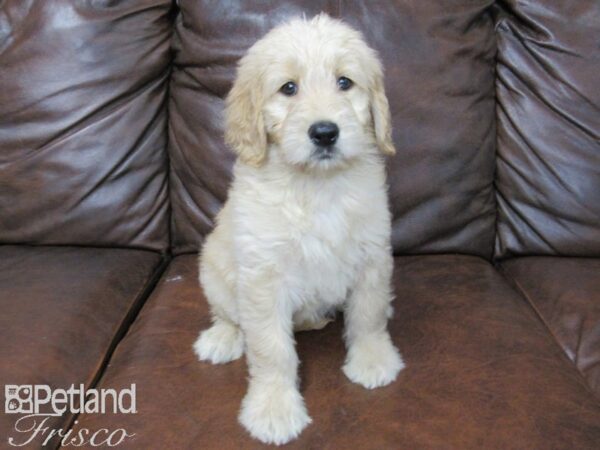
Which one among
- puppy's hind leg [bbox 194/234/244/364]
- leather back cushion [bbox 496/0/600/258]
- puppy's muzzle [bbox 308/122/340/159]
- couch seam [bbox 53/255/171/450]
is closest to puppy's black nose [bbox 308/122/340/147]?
puppy's muzzle [bbox 308/122/340/159]

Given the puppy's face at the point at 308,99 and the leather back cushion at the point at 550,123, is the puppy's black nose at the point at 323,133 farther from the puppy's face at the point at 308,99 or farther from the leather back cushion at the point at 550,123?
the leather back cushion at the point at 550,123

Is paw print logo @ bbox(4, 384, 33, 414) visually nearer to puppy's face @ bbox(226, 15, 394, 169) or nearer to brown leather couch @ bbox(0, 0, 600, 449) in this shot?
brown leather couch @ bbox(0, 0, 600, 449)

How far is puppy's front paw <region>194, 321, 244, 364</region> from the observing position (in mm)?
1607

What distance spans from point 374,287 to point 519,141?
36.0 inches

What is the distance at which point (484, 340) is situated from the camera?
1596 mm

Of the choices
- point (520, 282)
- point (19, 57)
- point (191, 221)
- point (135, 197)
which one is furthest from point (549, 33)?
point (19, 57)

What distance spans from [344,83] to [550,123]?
932mm

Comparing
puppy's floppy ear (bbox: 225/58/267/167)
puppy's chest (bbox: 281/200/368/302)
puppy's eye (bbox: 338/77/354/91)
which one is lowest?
puppy's chest (bbox: 281/200/368/302)

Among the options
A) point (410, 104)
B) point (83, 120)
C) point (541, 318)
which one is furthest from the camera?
point (83, 120)

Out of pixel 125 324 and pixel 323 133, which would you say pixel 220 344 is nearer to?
pixel 125 324

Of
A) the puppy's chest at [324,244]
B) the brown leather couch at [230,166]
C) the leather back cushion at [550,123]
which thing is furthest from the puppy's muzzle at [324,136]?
the leather back cushion at [550,123]

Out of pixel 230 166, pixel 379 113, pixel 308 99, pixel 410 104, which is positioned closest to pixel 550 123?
pixel 410 104

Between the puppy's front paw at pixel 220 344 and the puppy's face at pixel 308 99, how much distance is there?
20.6 inches

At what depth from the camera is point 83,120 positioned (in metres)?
2.12
